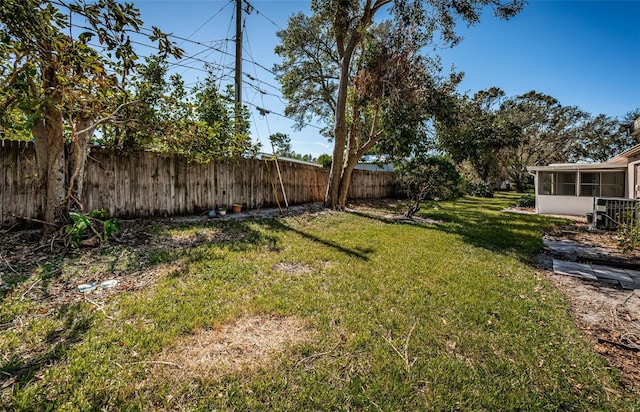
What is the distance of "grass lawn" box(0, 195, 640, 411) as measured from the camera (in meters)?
1.71

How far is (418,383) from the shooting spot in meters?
1.87

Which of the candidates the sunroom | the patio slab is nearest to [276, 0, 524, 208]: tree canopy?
the patio slab

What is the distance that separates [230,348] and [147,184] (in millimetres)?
6003

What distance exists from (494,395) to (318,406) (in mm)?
1180

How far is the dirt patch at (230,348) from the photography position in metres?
1.87

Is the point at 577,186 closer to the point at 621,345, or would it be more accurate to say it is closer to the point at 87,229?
the point at 621,345

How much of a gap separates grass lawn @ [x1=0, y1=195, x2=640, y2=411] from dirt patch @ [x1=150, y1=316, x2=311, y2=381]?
0.04 feet

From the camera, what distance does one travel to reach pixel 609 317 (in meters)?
2.91

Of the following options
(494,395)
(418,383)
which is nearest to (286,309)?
(418,383)

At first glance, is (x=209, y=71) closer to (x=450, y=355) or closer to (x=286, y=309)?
(x=286, y=309)

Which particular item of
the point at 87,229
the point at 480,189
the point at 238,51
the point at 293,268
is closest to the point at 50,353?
the point at 293,268

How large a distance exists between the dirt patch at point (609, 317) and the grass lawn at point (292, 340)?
14 cm

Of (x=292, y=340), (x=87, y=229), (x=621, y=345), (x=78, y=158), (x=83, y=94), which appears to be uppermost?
(x=83, y=94)

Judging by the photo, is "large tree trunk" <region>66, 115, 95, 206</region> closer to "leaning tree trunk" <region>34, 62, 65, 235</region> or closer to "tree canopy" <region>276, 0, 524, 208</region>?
"leaning tree trunk" <region>34, 62, 65, 235</region>
